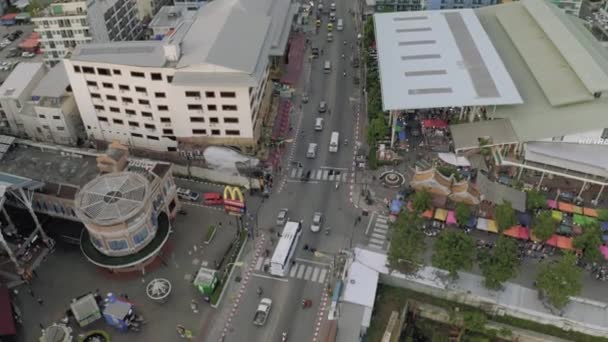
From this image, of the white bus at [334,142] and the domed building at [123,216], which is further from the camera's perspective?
the white bus at [334,142]

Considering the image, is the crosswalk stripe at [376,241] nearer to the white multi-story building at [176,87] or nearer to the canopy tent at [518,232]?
the canopy tent at [518,232]

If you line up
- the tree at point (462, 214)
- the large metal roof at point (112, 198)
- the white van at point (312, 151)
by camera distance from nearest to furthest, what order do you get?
the large metal roof at point (112, 198), the tree at point (462, 214), the white van at point (312, 151)

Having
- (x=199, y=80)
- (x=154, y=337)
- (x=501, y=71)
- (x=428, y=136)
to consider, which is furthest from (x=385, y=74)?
(x=154, y=337)

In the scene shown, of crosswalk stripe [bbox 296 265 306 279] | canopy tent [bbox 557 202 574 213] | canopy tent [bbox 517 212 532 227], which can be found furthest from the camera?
canopy tent [bbox 557 202 574 213]

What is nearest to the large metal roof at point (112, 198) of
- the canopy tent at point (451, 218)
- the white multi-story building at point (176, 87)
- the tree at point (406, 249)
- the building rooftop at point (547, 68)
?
the white multi-story building at point (176, 87)

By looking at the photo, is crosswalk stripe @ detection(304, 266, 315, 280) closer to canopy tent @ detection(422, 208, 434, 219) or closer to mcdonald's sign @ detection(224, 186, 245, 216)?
mcdonald's sign @ detection(224, 186, 245, 216)

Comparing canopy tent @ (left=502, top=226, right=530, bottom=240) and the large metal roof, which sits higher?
the large metal roof

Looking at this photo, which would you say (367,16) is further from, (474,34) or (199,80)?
(199,80)

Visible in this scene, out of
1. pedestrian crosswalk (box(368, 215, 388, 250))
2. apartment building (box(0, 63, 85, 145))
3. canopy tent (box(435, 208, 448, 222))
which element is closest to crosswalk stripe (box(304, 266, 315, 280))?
pedestrian crosswalk (box(368, 215, 388, 250))

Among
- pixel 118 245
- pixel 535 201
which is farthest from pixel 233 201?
pixel 535 201
